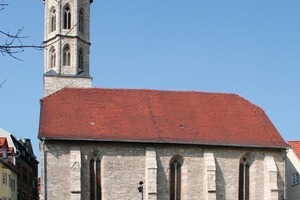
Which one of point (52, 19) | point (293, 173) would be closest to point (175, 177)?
point (293, 173)

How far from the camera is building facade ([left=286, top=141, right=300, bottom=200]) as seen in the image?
44500 mm

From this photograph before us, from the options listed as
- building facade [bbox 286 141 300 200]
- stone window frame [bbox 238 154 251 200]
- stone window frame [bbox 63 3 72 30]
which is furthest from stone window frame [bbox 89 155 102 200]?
building facade [bbox 286 141 300 200]

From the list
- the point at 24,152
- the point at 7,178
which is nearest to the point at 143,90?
the point at 7,178

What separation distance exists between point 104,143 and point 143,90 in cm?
622

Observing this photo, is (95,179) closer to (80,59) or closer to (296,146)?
(80,59)

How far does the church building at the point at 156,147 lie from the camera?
37.7 meters

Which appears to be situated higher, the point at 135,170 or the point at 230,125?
the point at 230,125

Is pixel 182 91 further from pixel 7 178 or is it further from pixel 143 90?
pixel 7 178

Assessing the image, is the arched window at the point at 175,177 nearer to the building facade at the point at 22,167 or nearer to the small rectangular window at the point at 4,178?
the small rectangular window at the point at 4,178

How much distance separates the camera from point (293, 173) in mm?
45156

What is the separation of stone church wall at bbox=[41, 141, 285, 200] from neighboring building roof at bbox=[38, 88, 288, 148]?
0.60m

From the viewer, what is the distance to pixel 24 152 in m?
59.7

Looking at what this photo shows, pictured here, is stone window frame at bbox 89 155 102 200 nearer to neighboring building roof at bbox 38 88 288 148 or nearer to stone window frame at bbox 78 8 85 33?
neighboring building roof at bbox 38 88 288 148

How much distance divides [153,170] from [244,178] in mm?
6384
